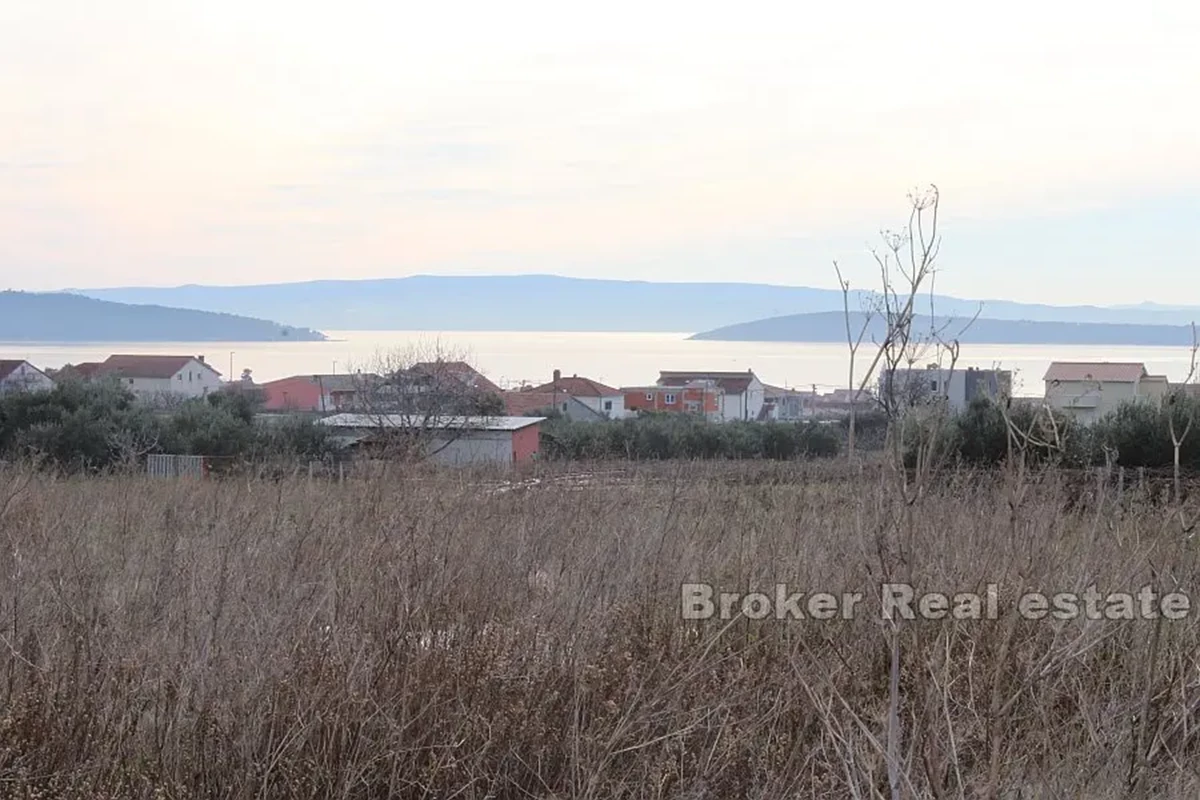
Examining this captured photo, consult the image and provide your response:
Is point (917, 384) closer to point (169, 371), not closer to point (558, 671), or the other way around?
point (558, 671)

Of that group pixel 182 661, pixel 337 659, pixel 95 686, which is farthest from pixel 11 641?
pixel 337 659

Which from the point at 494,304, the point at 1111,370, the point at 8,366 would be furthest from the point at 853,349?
the point at 494,304

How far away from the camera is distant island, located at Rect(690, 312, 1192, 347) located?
2.56m

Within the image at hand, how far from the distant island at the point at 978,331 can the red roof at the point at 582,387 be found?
11.5 metres

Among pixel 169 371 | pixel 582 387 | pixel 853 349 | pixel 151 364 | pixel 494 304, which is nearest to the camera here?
pixel 853 349

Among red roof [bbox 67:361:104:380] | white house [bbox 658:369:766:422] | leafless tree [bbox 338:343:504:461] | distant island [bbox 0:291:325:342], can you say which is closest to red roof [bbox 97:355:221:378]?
red roof [bbox 67:361:104:380]

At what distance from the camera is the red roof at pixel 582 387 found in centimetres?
5019

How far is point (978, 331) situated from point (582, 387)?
4854 centimetres

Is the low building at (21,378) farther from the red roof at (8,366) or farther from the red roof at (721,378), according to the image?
the red roof at (721,378)

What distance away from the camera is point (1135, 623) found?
3.53 meters

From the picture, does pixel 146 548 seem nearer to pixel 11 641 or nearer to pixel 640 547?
pixel 11 641

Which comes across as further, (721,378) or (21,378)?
(721,378)

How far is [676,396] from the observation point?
51.4 m

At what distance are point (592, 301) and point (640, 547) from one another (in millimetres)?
185334
